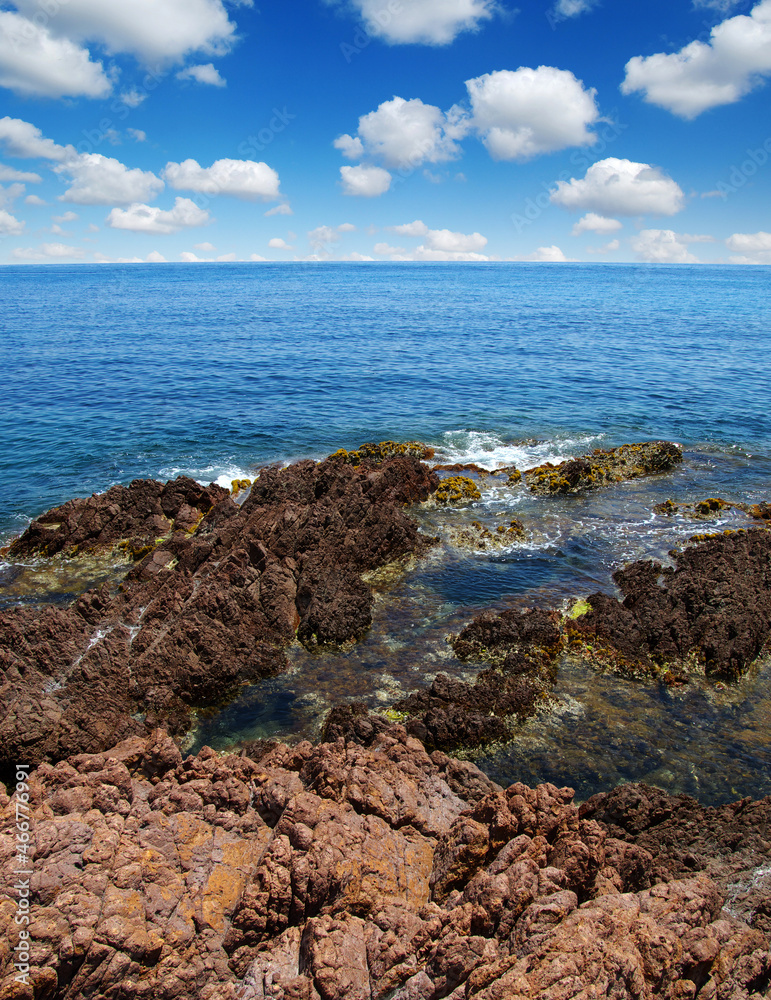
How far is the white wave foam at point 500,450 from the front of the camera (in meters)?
34.4

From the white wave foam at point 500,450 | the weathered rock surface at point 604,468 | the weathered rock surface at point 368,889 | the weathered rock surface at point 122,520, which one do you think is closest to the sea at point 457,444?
the white wave foam at point 500,450

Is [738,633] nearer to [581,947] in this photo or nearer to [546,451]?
[581,947]

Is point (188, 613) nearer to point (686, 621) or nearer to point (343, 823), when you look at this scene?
point (343, 823)

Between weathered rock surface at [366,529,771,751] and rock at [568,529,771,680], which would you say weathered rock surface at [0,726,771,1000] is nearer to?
weathered rock surface at [366,529,771,751]

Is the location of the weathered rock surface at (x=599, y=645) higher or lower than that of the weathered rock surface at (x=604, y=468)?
lower

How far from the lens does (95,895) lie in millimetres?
8453

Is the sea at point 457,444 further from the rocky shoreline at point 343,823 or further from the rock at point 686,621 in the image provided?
the rocky shoreline at point 343,823

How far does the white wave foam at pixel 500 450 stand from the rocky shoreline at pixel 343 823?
14786mm

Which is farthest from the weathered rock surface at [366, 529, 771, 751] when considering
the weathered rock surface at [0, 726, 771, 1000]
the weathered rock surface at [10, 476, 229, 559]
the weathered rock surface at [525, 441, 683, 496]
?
the weathered rock surface at [10, 476, 229, 559]

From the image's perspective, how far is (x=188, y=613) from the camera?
17484 millimetres

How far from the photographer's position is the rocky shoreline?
7625 mm

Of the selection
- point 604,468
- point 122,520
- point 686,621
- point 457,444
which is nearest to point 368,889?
point 686,621

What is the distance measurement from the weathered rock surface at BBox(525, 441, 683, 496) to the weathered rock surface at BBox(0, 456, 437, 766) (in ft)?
A: 30.6

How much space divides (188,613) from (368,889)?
10783 millimetres
